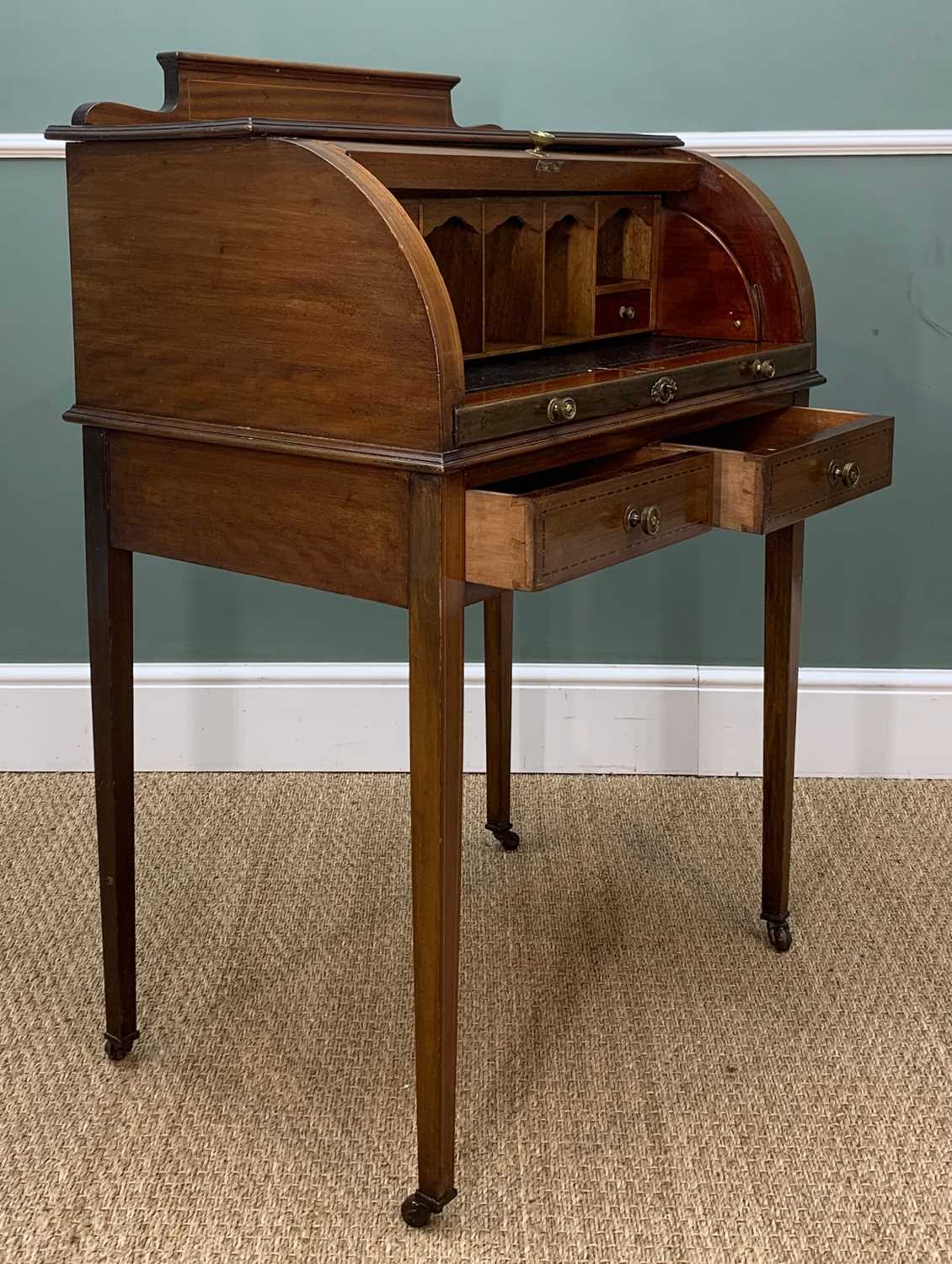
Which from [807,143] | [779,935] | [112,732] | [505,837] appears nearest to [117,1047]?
[112,732]

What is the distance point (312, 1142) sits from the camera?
1.79m

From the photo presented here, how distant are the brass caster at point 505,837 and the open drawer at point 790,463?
0.82m

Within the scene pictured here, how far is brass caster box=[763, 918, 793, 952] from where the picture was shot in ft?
7.39

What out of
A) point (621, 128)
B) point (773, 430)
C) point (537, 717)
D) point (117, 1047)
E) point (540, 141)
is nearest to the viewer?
point (540, 141)

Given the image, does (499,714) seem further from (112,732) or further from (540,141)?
(540,141)

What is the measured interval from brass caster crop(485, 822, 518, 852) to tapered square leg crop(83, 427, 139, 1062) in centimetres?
79

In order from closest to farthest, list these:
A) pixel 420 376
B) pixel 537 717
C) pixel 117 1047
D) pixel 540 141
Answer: pixel 420 376 → pixel 540 141 → pixel 117 1047 → pixel 537 717

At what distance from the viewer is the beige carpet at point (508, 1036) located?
1.66 metres

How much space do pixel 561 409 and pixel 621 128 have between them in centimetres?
125

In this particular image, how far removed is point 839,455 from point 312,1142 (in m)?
1.06

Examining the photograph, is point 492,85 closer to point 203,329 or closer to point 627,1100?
point 203,329

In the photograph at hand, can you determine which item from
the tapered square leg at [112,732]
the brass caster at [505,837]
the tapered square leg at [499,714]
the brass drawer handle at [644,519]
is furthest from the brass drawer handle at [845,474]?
the brass caster at [505,837]

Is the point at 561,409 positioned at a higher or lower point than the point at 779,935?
higher

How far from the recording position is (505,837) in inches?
102
